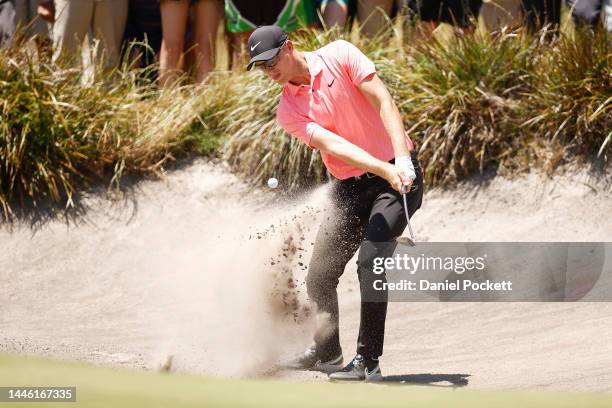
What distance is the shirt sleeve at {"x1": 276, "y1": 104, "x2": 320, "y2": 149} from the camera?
21.5 feet

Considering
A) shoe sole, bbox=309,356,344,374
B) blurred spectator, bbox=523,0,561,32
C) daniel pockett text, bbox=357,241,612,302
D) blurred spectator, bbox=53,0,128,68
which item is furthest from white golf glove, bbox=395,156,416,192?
blurred spectator, bbox=53,0,128,68

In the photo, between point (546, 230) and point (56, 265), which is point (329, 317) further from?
point (56, 265)

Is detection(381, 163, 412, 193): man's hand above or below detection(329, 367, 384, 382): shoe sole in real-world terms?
above

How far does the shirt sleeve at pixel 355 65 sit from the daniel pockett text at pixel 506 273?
2093mm

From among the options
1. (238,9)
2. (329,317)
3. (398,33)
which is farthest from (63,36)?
(329,317)

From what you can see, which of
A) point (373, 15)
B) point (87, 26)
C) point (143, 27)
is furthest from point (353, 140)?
point (143, 27)

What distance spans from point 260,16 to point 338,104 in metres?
4.59

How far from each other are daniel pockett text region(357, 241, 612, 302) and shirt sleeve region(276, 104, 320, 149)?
190 cm

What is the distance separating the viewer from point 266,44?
6.45m

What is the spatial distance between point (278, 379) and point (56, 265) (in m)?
3.65

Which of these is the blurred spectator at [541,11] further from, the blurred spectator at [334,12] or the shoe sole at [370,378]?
the shoe sole at [370,378]

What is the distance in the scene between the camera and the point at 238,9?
10938 millimetres

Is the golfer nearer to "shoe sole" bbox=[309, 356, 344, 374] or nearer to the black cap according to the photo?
the black cap

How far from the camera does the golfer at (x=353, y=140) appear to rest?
639 cm
